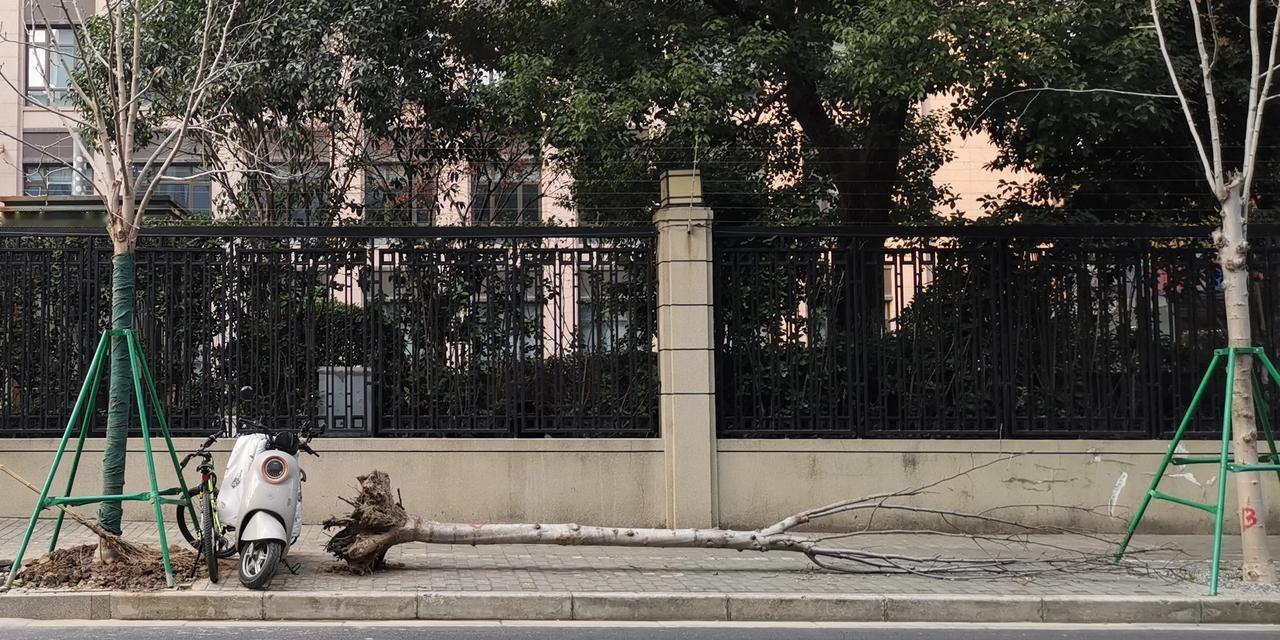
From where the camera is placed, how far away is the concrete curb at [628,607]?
653cm

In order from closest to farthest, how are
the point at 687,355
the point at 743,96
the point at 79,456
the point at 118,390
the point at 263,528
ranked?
the point at 263,528 < the point at 79,456 < the point at 118,390 < the point at 687,355 < the point at 743,96

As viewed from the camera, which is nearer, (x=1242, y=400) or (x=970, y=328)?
(x=1242, y=400)

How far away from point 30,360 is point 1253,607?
10759mm

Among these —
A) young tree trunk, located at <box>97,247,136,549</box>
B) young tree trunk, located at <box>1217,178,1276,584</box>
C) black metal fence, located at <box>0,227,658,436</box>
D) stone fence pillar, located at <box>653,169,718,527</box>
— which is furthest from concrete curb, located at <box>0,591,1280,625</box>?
black metal fence, located at <box>0,227,658,436</box>

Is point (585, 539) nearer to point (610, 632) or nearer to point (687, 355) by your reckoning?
point (610, 632)

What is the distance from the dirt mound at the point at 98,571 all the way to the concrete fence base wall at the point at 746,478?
7.65 feet

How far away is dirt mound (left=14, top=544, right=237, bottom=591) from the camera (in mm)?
6805

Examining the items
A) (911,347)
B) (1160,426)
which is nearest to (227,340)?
(911,347)

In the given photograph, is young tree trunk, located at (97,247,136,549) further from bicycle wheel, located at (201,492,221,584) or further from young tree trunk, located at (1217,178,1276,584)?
young tree trunk, located at (1217,178,1276,584)

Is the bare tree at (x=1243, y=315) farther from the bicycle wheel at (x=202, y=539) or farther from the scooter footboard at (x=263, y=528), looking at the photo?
the bicycle wheel at (x=202, y=539)

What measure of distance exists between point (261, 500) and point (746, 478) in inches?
185

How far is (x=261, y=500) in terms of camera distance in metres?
6.83

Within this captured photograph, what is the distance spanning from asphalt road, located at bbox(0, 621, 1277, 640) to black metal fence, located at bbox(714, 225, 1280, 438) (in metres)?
3.48

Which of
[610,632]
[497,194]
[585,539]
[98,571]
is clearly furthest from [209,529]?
[497,194]
